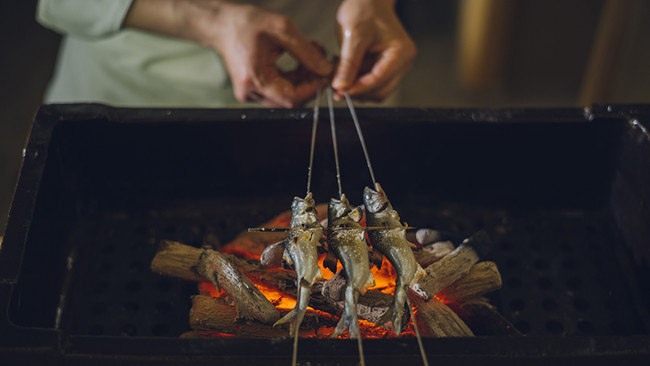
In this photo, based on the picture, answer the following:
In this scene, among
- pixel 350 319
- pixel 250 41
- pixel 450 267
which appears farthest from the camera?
pixel 250 41

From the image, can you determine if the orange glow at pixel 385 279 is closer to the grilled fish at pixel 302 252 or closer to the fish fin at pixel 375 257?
the fish fin at pixel 375 257

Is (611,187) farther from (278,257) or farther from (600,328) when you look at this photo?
(278,257)

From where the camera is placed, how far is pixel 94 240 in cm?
136

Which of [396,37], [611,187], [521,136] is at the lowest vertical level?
[611,187]

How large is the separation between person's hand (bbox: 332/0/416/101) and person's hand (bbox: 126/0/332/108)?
0.07 metres

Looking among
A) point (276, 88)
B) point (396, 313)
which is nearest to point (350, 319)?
point (396, 313)

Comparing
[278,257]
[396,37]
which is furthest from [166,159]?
[396,37]

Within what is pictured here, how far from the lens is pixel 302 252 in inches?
37.0

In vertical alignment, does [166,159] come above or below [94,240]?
above

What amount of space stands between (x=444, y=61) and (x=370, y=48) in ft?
6.05

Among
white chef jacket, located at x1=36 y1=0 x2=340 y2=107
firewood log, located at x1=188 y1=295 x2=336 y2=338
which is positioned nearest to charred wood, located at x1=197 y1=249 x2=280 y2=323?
firewood log, located at x1=188 y1=295 x2=336 y2=338

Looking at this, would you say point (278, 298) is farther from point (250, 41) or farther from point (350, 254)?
point (250, 41)

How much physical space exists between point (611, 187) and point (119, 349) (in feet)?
3.79

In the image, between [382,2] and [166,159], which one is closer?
[166,159]
